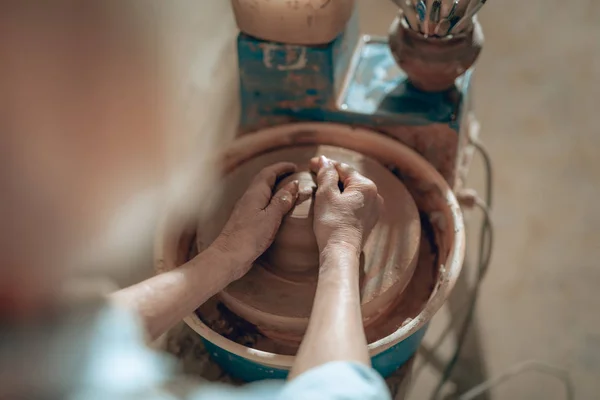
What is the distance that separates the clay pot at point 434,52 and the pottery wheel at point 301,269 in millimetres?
312

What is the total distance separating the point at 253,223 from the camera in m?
1.13

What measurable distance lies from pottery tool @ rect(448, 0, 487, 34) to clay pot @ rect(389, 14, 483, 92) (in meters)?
0.02

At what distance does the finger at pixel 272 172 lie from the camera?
4.00ft

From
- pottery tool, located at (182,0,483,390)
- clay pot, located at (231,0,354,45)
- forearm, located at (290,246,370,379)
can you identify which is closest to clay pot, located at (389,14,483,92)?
pottery tool, located at (182,0,483,390)

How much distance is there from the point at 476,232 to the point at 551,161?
426mm

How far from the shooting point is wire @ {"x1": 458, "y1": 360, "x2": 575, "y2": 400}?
151cm

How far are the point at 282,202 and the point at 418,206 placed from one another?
422 millimetres

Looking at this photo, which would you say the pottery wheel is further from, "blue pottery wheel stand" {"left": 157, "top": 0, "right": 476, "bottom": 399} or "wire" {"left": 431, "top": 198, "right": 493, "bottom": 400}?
"wire" {"left": 431, "top": 198, "right": 493, "bottom": 400}

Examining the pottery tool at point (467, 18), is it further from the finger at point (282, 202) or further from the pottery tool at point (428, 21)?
the finger at point (282, 202)

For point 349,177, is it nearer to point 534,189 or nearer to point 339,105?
point 339,105

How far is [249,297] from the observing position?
1158 millimetres

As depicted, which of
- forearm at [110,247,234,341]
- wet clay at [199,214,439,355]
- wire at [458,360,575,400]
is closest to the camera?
forearm at [110,247,234,341]

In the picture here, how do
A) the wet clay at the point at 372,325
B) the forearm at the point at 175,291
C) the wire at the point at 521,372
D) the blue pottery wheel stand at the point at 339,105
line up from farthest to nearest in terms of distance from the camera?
the wire at the point at 521,372, the blue pottery wheel stand at the point at 339,105, the wet clay at the point at 372,325, the forearm at the point at 175,291

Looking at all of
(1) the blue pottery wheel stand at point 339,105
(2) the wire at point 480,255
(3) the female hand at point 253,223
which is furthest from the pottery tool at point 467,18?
(2) the wire at point 480,255
